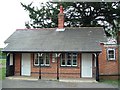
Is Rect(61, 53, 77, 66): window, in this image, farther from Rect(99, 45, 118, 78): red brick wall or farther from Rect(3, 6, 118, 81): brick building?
Rect(99, 45, 118, 78): red brick wall

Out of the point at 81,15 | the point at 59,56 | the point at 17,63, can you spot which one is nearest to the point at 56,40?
the point at 59,56

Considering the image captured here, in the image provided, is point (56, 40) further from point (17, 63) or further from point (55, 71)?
A: point (17, 63)

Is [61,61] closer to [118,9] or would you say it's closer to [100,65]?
[100,65]

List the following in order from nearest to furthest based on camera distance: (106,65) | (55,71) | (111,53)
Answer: (55,71)
(111,53)
(106,65)

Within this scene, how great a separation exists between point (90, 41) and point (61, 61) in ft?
10.2

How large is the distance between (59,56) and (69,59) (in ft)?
3.83

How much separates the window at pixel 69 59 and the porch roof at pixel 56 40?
99 centimetres

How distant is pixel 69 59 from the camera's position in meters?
25.7

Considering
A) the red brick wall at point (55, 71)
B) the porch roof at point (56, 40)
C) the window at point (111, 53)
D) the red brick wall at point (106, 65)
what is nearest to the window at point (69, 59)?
the red brick wall at point (55, 71)

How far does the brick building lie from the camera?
24.7 m

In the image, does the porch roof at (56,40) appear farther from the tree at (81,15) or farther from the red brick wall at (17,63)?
the tree at (81,15)

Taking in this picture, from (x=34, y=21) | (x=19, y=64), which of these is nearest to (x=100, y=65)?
(x=19, y=64)

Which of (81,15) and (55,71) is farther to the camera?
(81,15)

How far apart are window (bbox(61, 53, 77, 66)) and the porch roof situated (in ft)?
3.24
